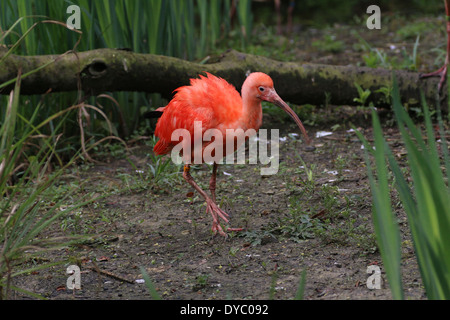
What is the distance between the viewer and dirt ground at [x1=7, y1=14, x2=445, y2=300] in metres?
2.99

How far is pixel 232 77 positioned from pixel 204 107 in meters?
1.49

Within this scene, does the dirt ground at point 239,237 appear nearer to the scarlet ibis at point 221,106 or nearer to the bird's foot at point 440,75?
the scarlet ibis at point 221,106

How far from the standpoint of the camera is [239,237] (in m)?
3.64

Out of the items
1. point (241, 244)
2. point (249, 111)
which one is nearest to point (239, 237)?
point (241, 244)

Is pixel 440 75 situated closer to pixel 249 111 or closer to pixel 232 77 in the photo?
pixel 232 77

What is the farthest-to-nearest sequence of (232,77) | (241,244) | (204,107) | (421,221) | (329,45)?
(329,45) < (232,77) < (204,107) < (241,244) < (421,221)

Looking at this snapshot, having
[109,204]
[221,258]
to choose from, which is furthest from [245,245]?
[109,204]

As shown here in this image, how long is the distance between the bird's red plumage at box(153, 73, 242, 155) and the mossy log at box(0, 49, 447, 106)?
0.78m

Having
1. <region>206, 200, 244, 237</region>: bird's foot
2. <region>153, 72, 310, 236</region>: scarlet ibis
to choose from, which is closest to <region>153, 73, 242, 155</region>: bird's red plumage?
<region>153, 72, 310, 236</region>: scarlet ibis

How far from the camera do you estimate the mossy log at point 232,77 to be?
14.6 feet

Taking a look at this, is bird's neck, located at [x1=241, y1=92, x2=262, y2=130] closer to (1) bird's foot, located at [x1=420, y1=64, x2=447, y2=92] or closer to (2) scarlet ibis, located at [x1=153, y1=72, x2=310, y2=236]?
(2) scarlet ibis, located at [x1=153, y1=72, x2=310, y2=236]

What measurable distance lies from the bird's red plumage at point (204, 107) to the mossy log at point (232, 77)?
2.57 feet

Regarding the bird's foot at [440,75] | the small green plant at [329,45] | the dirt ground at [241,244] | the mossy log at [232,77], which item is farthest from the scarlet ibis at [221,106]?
the small green plant at [329,45]

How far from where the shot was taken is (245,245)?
3504 millimetres
